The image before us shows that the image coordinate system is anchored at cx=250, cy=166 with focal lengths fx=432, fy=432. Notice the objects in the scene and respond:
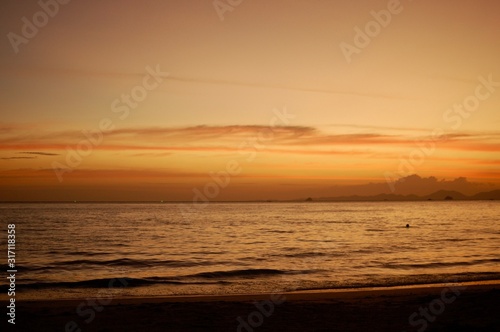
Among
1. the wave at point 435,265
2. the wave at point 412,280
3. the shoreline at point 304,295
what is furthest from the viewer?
the wave at point 435,265

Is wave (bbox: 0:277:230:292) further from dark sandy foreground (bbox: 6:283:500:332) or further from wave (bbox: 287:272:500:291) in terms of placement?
wave (bbox: 287:272:500:291)

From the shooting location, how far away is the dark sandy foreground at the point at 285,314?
513 inches

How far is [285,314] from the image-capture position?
14.9 meters

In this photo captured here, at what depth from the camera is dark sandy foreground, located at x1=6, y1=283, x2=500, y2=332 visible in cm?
1304

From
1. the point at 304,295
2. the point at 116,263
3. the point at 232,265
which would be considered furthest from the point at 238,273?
the point at 116,263

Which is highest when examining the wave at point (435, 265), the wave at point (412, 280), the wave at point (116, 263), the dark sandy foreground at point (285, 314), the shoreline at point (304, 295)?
the wave at point (116, 263)

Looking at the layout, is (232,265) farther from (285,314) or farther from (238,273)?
(285,314)

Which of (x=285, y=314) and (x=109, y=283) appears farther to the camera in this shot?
(x=109, y=283)

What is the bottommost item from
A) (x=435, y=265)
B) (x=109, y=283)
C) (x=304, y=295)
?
(x=304, y=295)

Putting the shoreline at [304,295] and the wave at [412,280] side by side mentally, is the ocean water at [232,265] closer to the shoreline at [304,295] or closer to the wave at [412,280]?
the wave at [412,280]

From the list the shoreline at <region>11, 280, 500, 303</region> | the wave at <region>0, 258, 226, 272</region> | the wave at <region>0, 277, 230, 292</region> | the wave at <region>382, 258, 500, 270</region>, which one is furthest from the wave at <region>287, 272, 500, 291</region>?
the wave at <region>0, 258, 226, 272</region>

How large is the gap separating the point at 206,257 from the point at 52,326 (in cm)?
2316

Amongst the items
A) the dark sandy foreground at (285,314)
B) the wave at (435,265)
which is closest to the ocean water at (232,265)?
the wave at (435,265)

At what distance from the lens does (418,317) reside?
14031 mm
